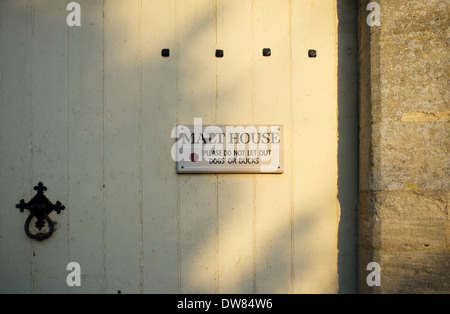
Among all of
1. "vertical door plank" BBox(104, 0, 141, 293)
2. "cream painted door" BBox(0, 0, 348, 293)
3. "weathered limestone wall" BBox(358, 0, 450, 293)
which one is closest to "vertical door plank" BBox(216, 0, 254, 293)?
"cream painted door" BBox(0, 0, 348, 293)

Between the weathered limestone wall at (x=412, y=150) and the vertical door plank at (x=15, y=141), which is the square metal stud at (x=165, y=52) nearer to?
the vertical door plank at (x=15, y=141)

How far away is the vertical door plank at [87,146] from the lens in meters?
1.49

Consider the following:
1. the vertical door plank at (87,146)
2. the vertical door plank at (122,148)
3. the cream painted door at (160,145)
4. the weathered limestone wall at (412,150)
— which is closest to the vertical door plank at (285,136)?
the cream painted door at (160,145)

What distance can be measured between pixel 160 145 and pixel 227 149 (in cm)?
30

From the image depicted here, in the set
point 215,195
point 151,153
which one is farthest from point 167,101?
point 215,195

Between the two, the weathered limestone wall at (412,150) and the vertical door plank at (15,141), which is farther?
the vertical door plank at (15,141)

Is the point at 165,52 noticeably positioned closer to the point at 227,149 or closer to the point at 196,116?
the point at 196,116

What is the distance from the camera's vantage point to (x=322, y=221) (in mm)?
1517

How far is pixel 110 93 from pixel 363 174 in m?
1.17

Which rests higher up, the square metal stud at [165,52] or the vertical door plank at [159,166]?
the square metal stud at [165,52]
